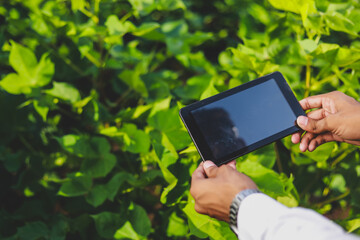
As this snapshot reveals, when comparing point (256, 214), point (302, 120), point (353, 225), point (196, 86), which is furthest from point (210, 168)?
point (196, 86)

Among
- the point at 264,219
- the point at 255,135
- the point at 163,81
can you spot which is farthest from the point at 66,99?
the point at 264,219

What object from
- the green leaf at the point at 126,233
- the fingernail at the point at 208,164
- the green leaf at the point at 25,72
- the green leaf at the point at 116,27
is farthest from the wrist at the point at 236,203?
the green leaf at the point at 25,72

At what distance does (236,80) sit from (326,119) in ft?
0.88

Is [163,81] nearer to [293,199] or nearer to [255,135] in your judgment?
[255,135]

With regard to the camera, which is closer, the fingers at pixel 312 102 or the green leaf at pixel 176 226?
the fingers at pixel 312 102

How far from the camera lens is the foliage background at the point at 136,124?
783 mm

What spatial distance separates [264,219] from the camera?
0.50m

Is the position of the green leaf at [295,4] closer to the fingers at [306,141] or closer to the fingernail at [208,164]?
the fingers at [306,141]

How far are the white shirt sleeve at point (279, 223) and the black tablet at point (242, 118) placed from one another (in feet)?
0.57

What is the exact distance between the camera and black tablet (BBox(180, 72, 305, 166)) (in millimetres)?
692

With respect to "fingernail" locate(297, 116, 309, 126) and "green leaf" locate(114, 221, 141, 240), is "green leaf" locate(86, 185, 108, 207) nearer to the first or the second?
"green leaf" locate(114, 221, 141, 240)

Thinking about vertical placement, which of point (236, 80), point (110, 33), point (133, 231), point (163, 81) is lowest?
point (133, 231)

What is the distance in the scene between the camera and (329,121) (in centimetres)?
70

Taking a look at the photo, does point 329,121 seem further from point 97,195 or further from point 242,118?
point 97,195
